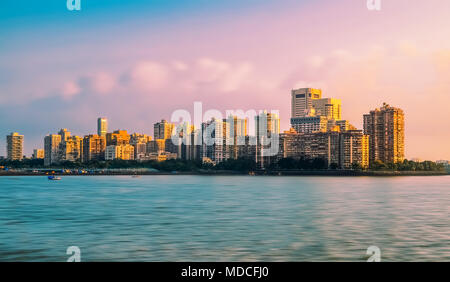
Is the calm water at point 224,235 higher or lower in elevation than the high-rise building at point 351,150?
lower

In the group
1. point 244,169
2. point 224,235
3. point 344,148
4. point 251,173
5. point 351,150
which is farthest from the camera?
point 344,148


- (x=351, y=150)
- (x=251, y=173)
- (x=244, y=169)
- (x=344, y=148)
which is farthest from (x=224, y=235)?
(x=344, y=148)

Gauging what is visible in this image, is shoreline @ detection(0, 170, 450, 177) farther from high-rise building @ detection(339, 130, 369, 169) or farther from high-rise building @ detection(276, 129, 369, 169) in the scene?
high-rise building @ detection(339, 130, 369, 169)

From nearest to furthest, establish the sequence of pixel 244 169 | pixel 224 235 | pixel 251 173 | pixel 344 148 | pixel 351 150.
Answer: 1. pixel 224 235
2. pixel 251 173
3. pixel 244 169
4. pixel 351 150
5. pixel 344 148

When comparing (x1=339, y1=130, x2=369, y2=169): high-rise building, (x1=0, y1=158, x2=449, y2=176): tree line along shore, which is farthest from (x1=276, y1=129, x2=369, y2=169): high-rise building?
(x1=0, y1=158, x2=449, y2=176): tree line along shore

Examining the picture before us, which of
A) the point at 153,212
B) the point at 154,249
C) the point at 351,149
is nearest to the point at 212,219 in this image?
the point at 153,212

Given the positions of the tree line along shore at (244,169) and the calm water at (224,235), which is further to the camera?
the tree line along shore at (244,169)

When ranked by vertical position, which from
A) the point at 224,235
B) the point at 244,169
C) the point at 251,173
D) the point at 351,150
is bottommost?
the point at 251,173

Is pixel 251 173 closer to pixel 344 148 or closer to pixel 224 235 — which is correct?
pixel 344 148

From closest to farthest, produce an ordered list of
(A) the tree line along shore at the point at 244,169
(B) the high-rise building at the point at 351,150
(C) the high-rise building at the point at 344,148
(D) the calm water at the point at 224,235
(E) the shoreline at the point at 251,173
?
(D) the calm water at the point at 224,235 → (E) the shoreline at the point at 251,173 → (A) the tree line along shore at the point at 244,169 → (B) the high-rise building at the point at 351,150 → (C) the high-rise building at the point at 344,148

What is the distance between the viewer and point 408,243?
833 inches

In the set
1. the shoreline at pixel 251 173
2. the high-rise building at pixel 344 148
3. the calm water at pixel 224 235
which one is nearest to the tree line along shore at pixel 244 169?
the shoreline at pixel 251 173

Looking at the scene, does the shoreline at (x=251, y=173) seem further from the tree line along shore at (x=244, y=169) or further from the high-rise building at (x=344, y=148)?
the high-rise building at (x=344, y=148)
